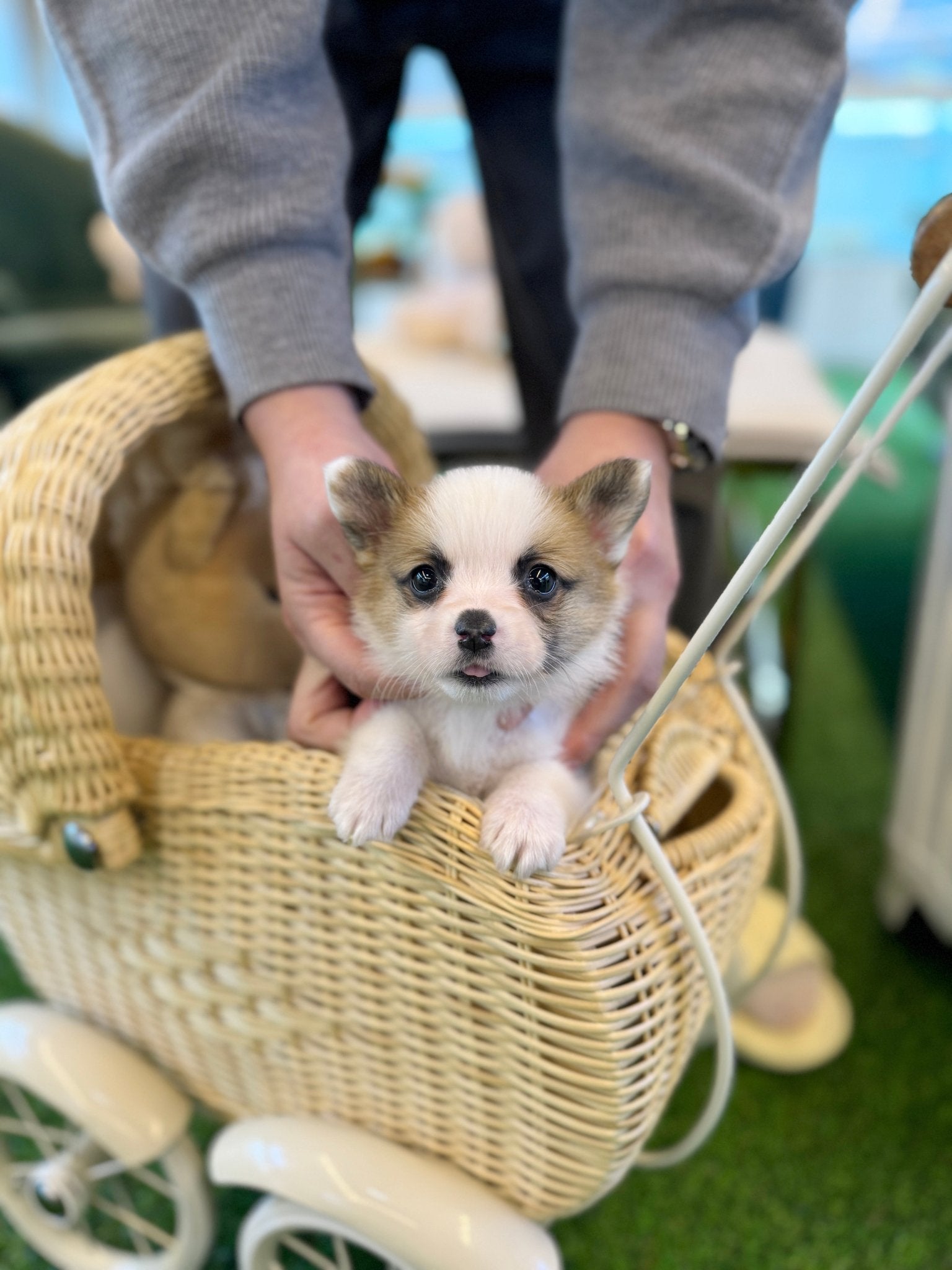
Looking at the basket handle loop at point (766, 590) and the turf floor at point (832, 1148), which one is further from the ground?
the basket handle loop at point (766, 590)

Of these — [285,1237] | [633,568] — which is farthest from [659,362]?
[285,1237]

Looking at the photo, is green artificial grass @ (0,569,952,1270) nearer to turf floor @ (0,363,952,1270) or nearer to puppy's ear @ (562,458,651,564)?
turf floor @ (0,363,952,1270)

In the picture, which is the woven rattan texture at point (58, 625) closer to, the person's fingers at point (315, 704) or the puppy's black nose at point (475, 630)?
the person's fingers at point (315, 704)

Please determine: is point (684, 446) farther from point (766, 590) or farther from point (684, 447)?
point (766, 590)

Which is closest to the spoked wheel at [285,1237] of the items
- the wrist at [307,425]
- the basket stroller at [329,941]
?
the basket stroller at [329,941]

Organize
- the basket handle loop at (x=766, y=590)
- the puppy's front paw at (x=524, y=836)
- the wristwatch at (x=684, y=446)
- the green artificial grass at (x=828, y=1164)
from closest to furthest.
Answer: the basket handle loop at (x=766, y=590)
the puppy's front paw at (x=524, y=836)
the wristwatch at (x=684, y=446)
the green artificial grass at (x=828, y=1164)

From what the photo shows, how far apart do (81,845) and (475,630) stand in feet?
1.24

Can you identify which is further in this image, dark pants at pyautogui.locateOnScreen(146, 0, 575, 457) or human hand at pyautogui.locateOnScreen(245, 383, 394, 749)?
dark pants at pyautogui.locateOnScreen(146, 0, 575, 457)

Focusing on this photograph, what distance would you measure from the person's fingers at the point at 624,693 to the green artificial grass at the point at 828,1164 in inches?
24.1

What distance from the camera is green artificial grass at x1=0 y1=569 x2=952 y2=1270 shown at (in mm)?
1001

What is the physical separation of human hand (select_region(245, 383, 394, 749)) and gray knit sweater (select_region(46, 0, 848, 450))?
29mm

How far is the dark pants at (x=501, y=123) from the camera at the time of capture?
1.09m

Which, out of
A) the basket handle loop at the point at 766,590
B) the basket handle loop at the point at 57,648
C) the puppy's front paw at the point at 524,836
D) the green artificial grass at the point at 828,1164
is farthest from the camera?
the green artificial grass at the point at 828,1164

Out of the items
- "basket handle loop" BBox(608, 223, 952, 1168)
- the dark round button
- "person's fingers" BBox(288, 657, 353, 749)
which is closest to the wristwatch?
"basket handle loop" BBox(608, 223, 952, 1168)
